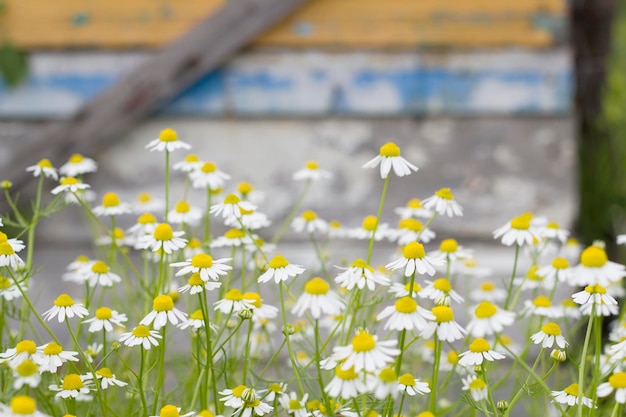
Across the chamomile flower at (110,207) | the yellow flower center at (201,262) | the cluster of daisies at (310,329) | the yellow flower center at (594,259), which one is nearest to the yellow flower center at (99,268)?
the cluster of daisies at (310,329)

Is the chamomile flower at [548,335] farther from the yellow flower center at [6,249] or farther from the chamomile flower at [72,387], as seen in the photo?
the yellow flower center at [6,249]

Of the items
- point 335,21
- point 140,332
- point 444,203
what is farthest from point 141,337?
point 335,21

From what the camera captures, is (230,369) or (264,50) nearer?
(230,369)

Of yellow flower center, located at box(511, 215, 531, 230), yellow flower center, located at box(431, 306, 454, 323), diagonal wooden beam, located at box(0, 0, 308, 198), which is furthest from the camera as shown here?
diagonal wooden beam, located at box(0, 0, 308, 198)

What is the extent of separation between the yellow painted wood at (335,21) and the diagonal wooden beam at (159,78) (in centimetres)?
6

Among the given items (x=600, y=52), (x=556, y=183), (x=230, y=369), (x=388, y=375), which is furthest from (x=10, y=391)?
(x=600, y=52)

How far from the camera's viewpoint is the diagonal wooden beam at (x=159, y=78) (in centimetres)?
237

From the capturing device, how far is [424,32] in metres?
2.42

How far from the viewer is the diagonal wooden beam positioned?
237 centimetres

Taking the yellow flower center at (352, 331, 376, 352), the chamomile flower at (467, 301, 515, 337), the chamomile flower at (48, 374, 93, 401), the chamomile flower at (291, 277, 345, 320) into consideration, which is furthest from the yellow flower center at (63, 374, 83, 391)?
the chamomile flower at (467, 301, 515, 337)

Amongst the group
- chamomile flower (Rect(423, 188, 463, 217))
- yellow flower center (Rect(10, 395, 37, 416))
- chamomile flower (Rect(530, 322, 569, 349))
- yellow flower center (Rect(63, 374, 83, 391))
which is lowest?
yellow flower center (Rect(63, 374, 83, 391))

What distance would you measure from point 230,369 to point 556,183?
4.74ft

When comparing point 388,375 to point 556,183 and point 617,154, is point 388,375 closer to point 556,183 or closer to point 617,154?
point 556,183

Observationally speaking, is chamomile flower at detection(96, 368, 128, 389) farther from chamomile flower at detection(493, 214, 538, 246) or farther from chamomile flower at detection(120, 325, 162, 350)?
chamomile flower at detection(493, 214, 538, 246)
